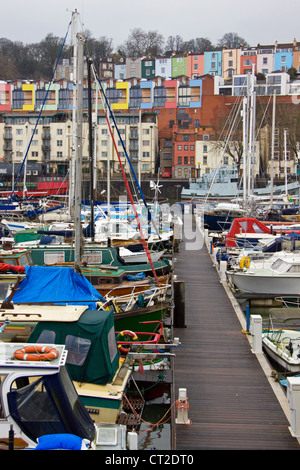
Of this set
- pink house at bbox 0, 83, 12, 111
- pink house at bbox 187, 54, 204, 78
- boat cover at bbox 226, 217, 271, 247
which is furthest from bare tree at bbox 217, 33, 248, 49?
boat cover at bbox 226, 217, 271, 247

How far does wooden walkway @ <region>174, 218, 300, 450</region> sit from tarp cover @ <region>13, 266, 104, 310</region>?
2666mm

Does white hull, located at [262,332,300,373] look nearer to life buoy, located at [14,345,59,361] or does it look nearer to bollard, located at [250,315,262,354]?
bollard, located at [250,315,262,354]

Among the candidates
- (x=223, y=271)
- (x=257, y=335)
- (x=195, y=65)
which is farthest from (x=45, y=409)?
(x=195, y=65)

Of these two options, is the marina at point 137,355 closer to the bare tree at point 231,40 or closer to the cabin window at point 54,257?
the cabin window at point 54,257

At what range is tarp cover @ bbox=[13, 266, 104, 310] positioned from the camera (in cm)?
1326

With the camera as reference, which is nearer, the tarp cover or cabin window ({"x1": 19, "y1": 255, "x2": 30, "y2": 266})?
the tarp cover

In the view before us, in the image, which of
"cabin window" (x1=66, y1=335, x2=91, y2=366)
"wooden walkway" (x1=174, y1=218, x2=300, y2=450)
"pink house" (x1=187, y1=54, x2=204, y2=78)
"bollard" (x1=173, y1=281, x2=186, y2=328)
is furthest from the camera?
"pink house" (x1=187, y1=54, x2=204, y2=78)

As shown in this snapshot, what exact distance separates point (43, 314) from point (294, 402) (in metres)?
4.86

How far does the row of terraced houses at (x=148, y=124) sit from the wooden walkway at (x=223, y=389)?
173 ft

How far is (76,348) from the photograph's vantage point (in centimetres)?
1059

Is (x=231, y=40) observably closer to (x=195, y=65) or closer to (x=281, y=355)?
(x=195, y=65)

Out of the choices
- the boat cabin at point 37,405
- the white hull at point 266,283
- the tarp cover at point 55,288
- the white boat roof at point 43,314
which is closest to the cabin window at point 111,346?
the white boat roof at point 43,314

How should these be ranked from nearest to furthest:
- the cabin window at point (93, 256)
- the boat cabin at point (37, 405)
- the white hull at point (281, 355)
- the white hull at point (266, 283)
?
the boat cabin at point (37, 405)
the white hull at point (281, 355)
the cabin window at point (93, 256)
the white hull at point (266, 283)

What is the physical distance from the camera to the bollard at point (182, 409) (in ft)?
34.5
